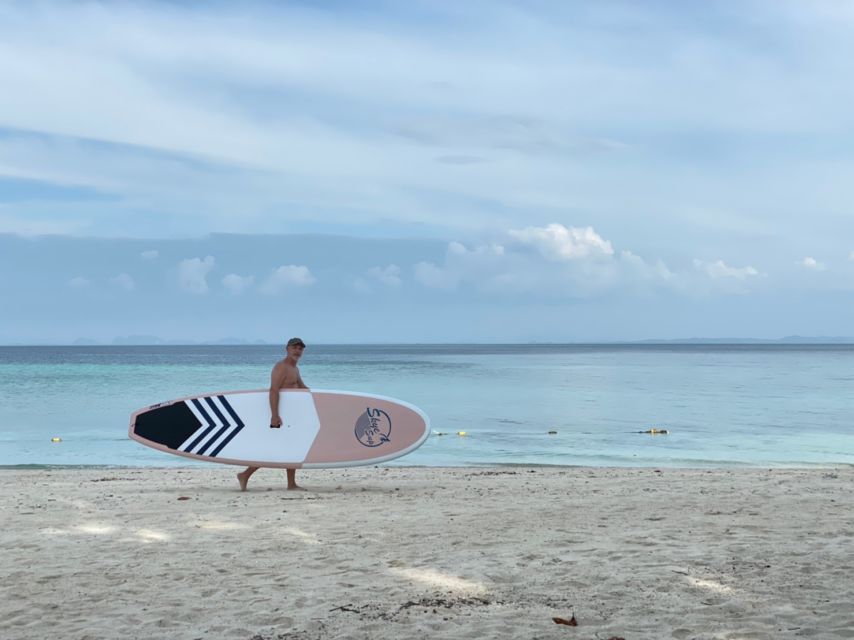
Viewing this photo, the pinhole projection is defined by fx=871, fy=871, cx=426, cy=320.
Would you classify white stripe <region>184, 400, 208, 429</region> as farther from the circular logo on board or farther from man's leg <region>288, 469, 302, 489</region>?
the circular logo on board

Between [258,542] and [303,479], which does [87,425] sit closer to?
[303,479]

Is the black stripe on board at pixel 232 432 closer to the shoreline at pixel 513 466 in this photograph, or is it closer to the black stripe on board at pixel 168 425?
the black stripe on board at pixel 168 425

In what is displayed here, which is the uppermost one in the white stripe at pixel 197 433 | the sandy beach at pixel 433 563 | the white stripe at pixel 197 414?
the white stripe at pixel 197 414

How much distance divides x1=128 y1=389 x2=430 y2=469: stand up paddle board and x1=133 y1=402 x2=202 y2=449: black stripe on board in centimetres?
1

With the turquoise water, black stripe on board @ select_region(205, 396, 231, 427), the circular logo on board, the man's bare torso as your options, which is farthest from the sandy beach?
the turquoise water

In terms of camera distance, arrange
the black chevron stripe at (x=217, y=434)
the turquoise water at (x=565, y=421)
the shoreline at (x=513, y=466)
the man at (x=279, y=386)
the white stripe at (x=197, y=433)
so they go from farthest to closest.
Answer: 1. the turquoise water at (x=565, y=421)
2. the shoreline at (x=513, y=466)
3. the white stripe at (x=197, y=433)
4. the black chevron stripe at (x=217, y=434)
5. the man at (x=279, y=386)

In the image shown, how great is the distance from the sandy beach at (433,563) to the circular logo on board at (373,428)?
755 mm

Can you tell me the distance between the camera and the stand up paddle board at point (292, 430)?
9.41 meters

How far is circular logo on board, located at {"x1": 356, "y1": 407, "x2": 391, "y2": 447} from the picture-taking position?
31.5ft

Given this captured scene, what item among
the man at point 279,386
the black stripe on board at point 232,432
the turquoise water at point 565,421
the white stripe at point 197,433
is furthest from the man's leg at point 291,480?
the turquoise water at point 565,421

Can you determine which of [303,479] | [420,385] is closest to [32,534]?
[303,479]

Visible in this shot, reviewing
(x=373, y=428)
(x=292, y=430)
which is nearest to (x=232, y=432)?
(x=292, y=430)

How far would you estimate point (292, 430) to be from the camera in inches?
374

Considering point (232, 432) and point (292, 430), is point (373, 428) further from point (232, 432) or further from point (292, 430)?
point (232, 432)
